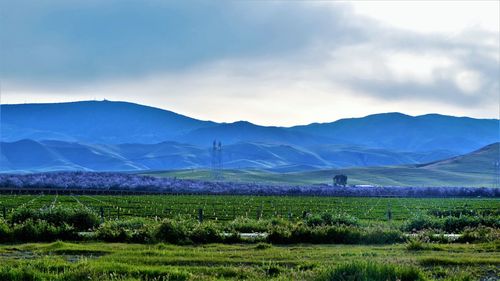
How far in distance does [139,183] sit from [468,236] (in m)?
130

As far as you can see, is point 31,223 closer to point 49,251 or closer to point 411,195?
point 49,251

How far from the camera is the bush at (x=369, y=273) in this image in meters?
16.1

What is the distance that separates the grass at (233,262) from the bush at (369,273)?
2cm

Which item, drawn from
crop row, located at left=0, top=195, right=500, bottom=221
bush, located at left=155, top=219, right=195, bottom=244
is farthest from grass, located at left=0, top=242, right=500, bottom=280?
crop row, located at left=0, top=195, right=500, bottom=221

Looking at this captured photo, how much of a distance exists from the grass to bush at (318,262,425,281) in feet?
0.07

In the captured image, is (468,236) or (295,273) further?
(468,236)

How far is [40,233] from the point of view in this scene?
31.2 meters

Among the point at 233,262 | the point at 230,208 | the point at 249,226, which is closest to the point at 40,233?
the point at 249,226

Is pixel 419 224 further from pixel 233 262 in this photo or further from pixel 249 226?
pixel 233 262

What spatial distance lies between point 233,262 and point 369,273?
23.4 feet

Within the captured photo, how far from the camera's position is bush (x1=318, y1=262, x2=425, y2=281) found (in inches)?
633

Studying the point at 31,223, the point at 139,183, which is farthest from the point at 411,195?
the point at 31,223

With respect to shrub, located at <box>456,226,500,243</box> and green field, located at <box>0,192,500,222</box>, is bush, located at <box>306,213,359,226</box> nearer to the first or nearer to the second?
shrub, located at <box>456,226,500,243</box>

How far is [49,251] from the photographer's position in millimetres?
25688
